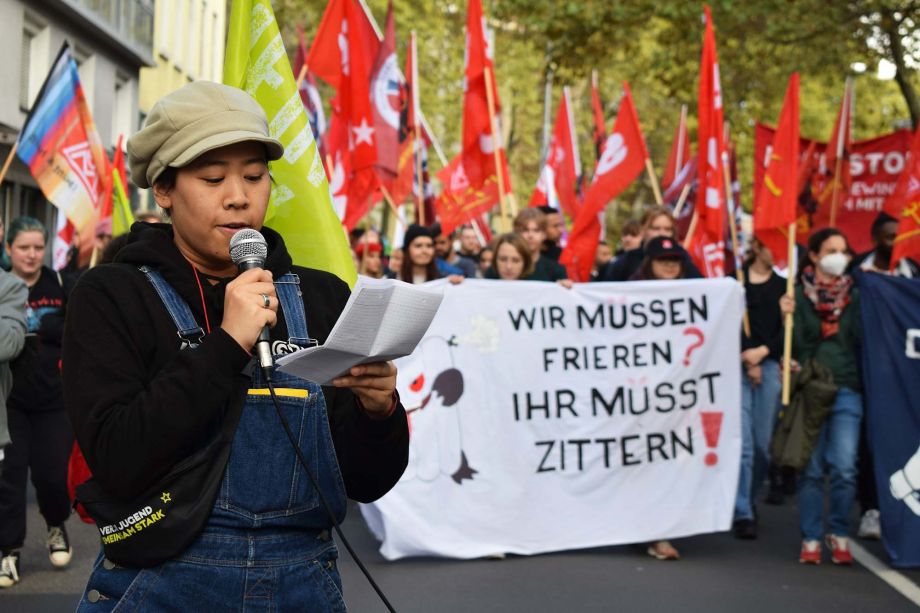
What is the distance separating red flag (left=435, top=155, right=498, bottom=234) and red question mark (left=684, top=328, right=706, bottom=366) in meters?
5.54

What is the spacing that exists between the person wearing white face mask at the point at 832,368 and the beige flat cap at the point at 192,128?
6.29 metres

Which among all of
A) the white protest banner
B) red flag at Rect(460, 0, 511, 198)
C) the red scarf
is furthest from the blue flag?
red flag at Rect(460, 0, 511, 198)

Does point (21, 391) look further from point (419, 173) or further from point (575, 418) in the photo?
point (419, 173)

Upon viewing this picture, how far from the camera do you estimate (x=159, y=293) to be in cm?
246

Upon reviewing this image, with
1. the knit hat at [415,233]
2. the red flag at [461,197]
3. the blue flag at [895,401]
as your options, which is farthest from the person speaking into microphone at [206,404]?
the red flag at [461,197]

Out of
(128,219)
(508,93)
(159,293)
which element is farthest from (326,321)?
(508,93)

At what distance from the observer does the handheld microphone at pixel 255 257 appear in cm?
237

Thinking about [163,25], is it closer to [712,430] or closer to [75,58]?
[75,58]

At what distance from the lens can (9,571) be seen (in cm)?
714

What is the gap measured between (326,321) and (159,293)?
0.33 metres

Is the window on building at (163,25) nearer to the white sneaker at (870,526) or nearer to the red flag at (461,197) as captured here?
the red flag at (461,197)

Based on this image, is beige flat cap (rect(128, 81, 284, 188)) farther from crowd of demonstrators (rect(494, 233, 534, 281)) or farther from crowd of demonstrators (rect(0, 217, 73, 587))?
crowd of demonstrators (rect(494, 233, 534, 281))

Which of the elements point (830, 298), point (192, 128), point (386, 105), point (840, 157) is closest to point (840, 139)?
point (840, 157)

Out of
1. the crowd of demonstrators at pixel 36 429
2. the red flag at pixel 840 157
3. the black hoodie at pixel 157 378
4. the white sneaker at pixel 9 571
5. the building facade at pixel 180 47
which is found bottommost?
the white sneaker at pixel 9 571
